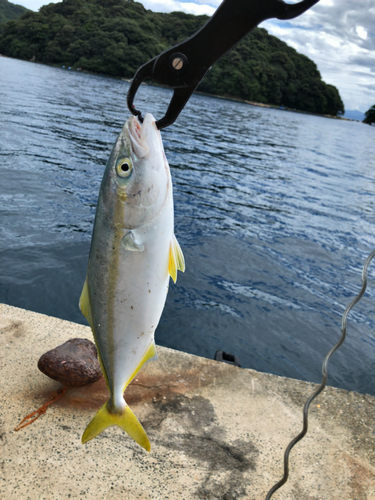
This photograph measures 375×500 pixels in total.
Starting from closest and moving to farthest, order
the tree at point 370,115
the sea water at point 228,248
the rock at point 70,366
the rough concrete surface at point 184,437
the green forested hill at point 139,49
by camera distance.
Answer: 1. the rough concrete surface at point 184,437
2. the rock at point 70,366
3. the sea water at point 228,248
4. the green forested hill at point 139,49
5. the tree at point 370,115

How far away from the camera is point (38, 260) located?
27.7ft

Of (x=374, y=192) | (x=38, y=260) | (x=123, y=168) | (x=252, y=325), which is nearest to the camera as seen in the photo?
(x=123, y=168)

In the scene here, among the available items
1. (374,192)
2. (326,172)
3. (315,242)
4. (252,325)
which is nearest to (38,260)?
(252,325)

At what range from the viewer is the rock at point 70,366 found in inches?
159

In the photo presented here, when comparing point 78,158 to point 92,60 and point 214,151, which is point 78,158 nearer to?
point 214,151

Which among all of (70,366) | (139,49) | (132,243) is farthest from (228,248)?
(139,49)

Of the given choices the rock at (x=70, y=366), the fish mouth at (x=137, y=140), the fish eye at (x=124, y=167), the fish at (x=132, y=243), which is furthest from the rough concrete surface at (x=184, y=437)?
the fish mouth at (x=137, y=140)

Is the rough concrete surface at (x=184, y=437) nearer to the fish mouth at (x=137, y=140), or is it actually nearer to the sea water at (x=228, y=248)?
the sea water at (x=228, y=248)

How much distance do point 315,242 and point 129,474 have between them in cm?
1060

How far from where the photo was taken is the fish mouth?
6.63 feet

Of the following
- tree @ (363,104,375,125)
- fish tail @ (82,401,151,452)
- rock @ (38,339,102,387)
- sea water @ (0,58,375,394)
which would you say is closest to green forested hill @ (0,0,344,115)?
tree @ (363,104,375,125)

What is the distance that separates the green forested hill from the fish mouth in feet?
310

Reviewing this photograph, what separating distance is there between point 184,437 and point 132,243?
8.12 ft

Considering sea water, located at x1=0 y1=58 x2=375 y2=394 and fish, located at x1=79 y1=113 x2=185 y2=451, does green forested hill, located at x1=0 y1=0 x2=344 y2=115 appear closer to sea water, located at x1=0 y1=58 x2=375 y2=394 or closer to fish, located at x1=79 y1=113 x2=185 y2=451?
sea water, located at x1=0 y1=58 x2=375 y2=394
